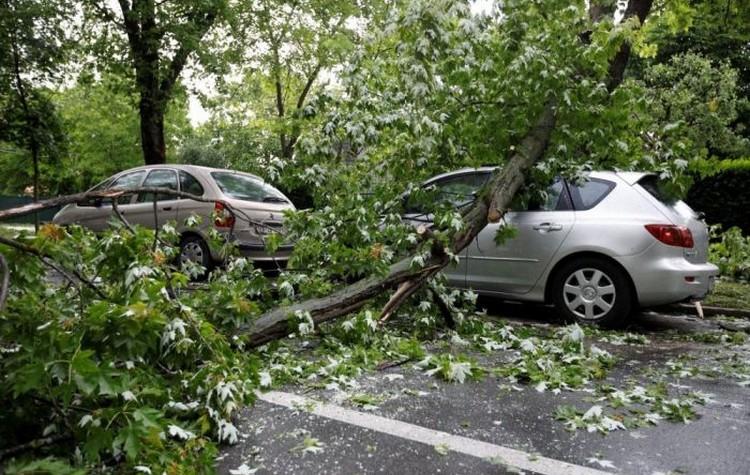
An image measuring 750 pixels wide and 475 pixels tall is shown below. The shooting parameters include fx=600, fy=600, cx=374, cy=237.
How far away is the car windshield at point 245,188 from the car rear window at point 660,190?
15.4ft

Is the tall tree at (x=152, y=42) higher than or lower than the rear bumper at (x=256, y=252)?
higher

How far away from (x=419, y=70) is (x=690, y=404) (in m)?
3.34

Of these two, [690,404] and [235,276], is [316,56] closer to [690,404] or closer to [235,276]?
[235,276]

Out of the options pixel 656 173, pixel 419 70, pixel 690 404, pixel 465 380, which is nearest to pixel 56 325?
pixel 465 380

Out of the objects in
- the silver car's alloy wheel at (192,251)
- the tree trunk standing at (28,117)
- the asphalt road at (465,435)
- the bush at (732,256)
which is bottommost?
the asphalt road at (465,435)

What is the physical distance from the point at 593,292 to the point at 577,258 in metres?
0.35

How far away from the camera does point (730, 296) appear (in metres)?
7.47

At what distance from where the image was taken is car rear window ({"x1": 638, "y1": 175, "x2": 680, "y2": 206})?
5.69 meters

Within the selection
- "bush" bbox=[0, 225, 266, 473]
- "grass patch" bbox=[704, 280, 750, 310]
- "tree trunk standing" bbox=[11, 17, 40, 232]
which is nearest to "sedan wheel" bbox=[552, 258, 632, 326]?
"grass patch" bbox=[704, 280, 750, 310]

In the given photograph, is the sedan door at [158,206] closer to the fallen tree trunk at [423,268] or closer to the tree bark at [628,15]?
the fallen tree trunk at [423,268]

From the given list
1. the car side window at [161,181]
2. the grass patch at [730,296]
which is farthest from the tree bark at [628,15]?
the car side window at [161,181]

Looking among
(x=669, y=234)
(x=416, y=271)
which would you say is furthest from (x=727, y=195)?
(x=416, y=271)

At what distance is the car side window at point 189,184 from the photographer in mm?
8154

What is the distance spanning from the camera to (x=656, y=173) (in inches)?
235
